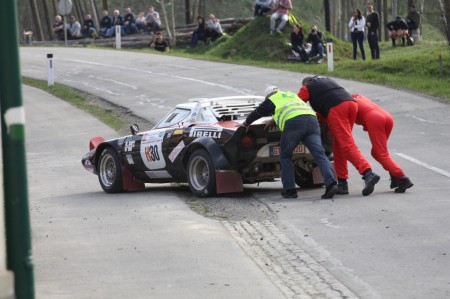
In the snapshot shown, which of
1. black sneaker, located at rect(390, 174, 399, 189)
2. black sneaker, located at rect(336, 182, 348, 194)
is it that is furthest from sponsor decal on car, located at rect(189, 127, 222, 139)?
black sneaker, located at rect(390, 174, 399, 189)

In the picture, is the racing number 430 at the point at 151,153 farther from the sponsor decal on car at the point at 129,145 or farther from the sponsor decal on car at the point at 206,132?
the sponsor decal on car at the point at 206,132

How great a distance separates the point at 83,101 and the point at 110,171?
15647mm

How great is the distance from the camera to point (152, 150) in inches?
598

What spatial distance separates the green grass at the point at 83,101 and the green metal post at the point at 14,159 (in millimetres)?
20361

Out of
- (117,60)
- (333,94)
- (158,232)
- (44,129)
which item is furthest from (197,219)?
(117,60)

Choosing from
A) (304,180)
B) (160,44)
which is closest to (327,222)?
(304,180)

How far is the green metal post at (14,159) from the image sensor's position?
518cm

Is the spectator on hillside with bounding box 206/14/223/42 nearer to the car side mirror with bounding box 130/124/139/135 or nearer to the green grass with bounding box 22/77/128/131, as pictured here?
the green grass with bounding box 22/77/128/131

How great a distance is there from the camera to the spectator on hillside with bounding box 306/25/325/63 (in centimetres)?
3722

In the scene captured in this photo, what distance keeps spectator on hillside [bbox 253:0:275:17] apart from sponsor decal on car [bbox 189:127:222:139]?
26.4 meters

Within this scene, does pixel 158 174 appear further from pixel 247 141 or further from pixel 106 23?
pixel 106 23

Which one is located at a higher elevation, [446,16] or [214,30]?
[446,16]

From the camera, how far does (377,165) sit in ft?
56.5

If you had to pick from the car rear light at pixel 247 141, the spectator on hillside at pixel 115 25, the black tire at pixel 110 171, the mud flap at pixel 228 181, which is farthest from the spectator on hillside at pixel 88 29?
the car rear light at pixel 247 141
